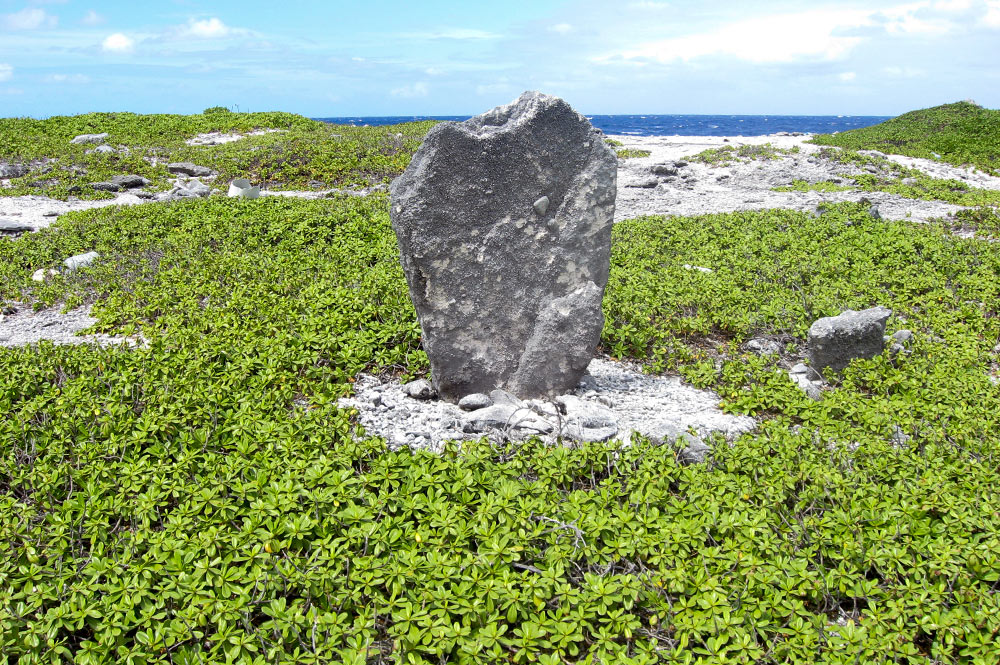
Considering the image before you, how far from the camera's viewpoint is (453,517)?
14.2 feet

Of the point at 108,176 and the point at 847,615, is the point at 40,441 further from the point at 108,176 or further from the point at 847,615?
the point at 108,176

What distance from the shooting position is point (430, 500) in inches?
177

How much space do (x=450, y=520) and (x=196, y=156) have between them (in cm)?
2443

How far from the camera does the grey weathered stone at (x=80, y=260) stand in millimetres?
11602

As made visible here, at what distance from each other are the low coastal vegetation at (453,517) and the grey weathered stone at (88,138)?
76.3ft

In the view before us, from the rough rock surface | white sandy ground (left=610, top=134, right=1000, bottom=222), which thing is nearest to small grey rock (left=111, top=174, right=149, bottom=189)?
white sandy ground (left=610, top=134, right=1000, bottom=222)

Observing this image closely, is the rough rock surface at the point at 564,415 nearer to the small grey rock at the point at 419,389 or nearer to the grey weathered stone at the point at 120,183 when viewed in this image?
the small grey rock at the point at 419,389

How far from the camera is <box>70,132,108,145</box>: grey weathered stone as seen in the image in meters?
26.4

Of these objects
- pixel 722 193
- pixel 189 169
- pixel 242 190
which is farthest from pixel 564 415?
pixel 189 169

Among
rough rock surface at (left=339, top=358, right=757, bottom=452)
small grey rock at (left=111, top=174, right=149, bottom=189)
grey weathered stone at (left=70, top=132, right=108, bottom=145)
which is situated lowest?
rough rock surface at (left=339, top=358, right=757, bottom=452)

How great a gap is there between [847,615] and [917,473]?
1.73m

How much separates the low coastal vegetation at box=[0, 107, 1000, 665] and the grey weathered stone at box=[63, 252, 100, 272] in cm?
461

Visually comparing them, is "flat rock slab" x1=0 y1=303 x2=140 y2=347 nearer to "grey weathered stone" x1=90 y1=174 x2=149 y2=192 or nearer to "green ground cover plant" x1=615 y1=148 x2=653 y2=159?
"grey weathered stone" x1=90 y1=174 x2=149 y2=192

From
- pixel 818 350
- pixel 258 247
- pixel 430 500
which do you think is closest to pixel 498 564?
pixel 430 500
